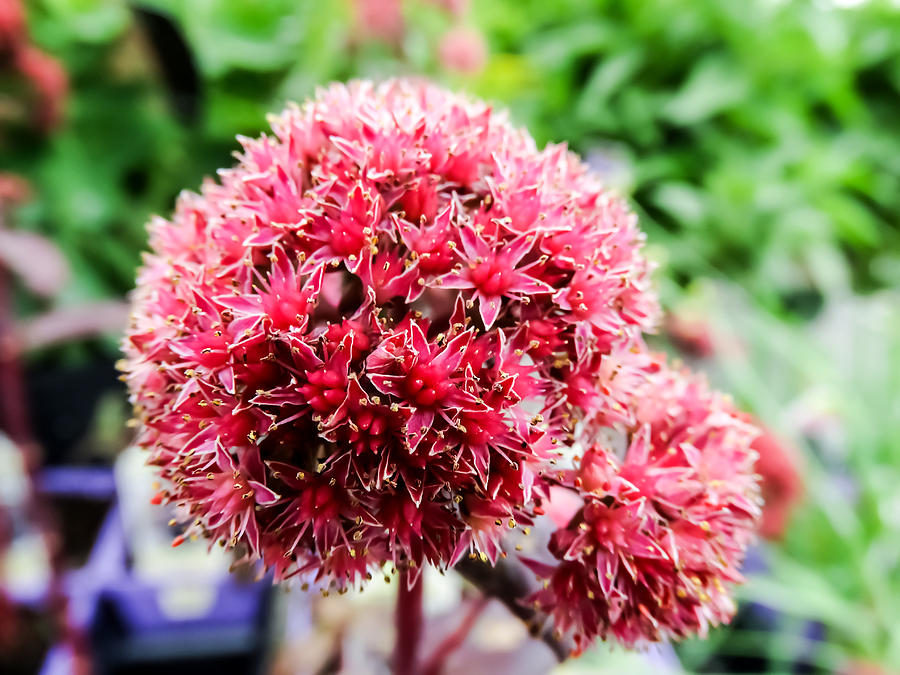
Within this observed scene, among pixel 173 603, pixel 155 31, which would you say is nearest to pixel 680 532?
pixel 155 31

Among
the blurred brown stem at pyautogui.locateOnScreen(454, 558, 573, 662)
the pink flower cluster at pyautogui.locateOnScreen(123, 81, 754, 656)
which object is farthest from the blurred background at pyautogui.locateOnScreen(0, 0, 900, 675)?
the pink flower cluster at pyautogui.locateOnScreen(123, 81, 754, 656)

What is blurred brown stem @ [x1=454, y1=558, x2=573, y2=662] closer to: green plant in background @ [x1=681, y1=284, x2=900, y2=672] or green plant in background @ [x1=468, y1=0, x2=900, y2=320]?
green plant in background @ [x1=681, y1=284, x2=900, y2=672]

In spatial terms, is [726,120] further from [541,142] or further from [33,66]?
[33,66]

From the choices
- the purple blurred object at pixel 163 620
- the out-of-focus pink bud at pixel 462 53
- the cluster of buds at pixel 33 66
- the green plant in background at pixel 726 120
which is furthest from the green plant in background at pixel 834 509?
the cluster of buds at pixel 33 66

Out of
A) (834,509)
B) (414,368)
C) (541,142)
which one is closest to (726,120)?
(541,142)

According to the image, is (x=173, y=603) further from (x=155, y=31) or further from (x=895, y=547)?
(x=895, y=547)

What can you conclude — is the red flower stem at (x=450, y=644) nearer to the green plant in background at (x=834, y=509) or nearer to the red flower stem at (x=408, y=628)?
the red flower stem at (x=408, y=628)
